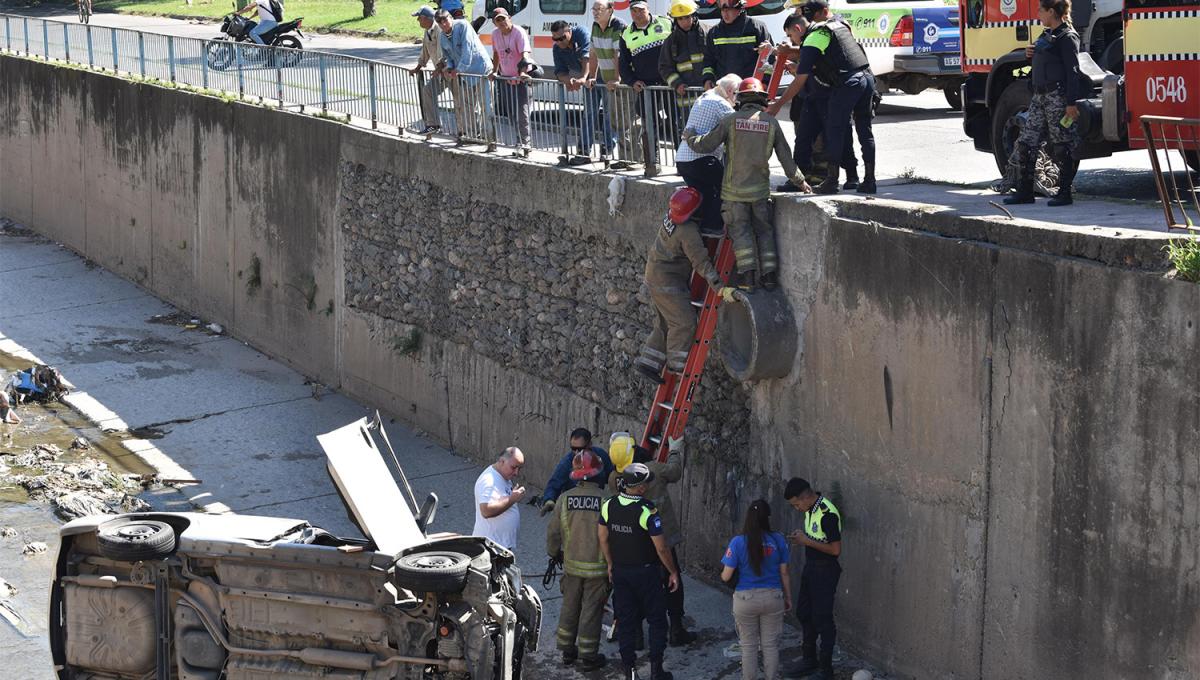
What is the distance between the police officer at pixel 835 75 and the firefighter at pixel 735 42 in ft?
5.84

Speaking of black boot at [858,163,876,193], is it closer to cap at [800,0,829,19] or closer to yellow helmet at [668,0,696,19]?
Answer: cap at [800,0,829,19]

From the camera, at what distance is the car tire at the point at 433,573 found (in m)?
8.54

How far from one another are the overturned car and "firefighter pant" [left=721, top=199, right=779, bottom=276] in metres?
3.27

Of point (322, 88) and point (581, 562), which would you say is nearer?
point (581, 562)

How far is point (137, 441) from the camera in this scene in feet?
56.3

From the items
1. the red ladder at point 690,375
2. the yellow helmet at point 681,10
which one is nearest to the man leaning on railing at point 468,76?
the yellow helmet at point 681,10

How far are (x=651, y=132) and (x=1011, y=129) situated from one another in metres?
3.06

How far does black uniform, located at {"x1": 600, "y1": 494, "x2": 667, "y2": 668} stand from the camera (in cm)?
1012

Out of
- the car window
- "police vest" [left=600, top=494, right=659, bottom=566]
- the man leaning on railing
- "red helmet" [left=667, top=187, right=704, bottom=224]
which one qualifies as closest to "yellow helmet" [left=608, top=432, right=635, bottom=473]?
"police vest" [left=600, top=494, right=659, bottom=566]

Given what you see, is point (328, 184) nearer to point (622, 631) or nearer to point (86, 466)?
point (86, 466)

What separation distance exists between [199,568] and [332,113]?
10807mm

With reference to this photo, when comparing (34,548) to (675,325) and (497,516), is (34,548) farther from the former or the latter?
(675,325)

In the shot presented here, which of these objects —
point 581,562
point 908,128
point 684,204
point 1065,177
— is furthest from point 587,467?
point 908,128

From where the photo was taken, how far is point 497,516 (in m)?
11.2
